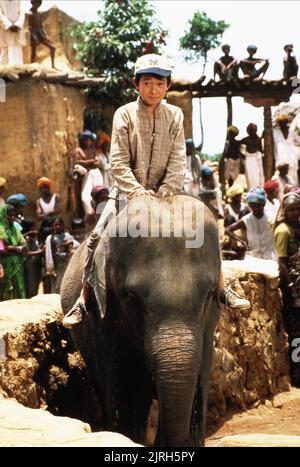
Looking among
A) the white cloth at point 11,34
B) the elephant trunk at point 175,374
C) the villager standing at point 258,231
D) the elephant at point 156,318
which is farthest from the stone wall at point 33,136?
the elephant trunk at point 175,374

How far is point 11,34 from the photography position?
14.5m

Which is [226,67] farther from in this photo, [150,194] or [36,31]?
[150,194]

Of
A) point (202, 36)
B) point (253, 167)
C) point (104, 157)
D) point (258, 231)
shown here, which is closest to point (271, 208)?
point (258, 231)

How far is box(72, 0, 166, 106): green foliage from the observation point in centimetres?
1557

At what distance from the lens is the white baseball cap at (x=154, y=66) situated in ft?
20.7

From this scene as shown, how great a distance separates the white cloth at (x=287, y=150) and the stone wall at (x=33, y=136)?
368 centimetres

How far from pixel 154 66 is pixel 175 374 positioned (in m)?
2.22

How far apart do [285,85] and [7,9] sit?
5.08 meters

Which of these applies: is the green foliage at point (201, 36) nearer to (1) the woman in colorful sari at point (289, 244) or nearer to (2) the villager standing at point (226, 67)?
(2) the villager standing at point (226, 67)

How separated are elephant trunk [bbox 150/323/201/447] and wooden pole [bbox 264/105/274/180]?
11.2m

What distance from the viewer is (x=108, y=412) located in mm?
6578

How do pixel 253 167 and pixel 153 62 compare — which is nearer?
pixel 153 62

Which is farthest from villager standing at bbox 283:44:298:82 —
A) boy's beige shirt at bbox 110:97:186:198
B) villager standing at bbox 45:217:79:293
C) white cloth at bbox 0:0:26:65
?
boy's beige shirt at bbox 110:97:186:198

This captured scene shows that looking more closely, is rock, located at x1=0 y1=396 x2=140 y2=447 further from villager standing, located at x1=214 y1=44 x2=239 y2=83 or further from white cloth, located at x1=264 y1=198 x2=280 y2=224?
villager standing, located at x1=214 y1=44 x2=239 y2=83
